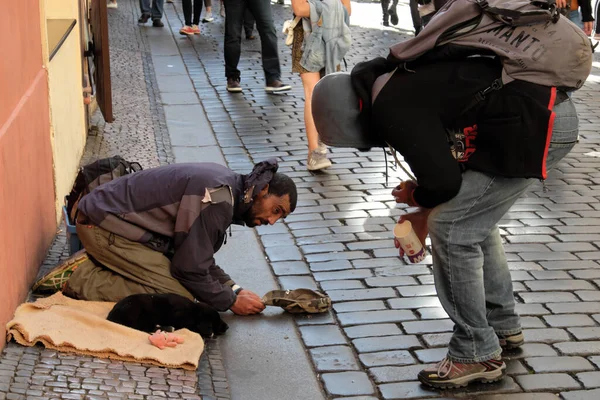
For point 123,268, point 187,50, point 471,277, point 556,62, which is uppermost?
point 556,62

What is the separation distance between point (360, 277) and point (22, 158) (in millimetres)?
1911

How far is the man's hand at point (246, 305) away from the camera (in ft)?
15.3

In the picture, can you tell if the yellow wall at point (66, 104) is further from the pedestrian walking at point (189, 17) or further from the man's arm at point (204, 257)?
the pedestrian walking at point (189, 17)

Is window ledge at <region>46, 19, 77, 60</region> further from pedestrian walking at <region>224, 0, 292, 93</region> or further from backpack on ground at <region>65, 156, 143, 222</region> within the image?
pedestrian walking at <region>224, 0, 292, 93</region>

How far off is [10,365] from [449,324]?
2.08 m

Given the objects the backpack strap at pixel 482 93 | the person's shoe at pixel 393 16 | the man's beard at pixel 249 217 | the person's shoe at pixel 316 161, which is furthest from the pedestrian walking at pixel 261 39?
the backpack strap at pixel 482 93

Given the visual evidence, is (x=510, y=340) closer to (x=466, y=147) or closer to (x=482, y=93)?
(x=466, y=147)

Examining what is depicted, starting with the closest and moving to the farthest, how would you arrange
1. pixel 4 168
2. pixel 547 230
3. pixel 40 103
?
pixel 4 168 < pixel 40 103 < pixel 547 230

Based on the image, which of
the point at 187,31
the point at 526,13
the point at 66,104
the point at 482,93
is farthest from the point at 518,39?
the point at 187,31

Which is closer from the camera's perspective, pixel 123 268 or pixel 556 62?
pixel 556 62

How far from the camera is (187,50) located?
12.3m

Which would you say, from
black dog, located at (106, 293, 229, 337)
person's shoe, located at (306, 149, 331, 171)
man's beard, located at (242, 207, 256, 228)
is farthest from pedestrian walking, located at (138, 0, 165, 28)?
black dog, located at (106, 293, 229, 337)

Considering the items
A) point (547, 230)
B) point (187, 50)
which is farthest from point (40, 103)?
point (187, 50)

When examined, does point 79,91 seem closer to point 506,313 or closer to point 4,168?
point 4,168
